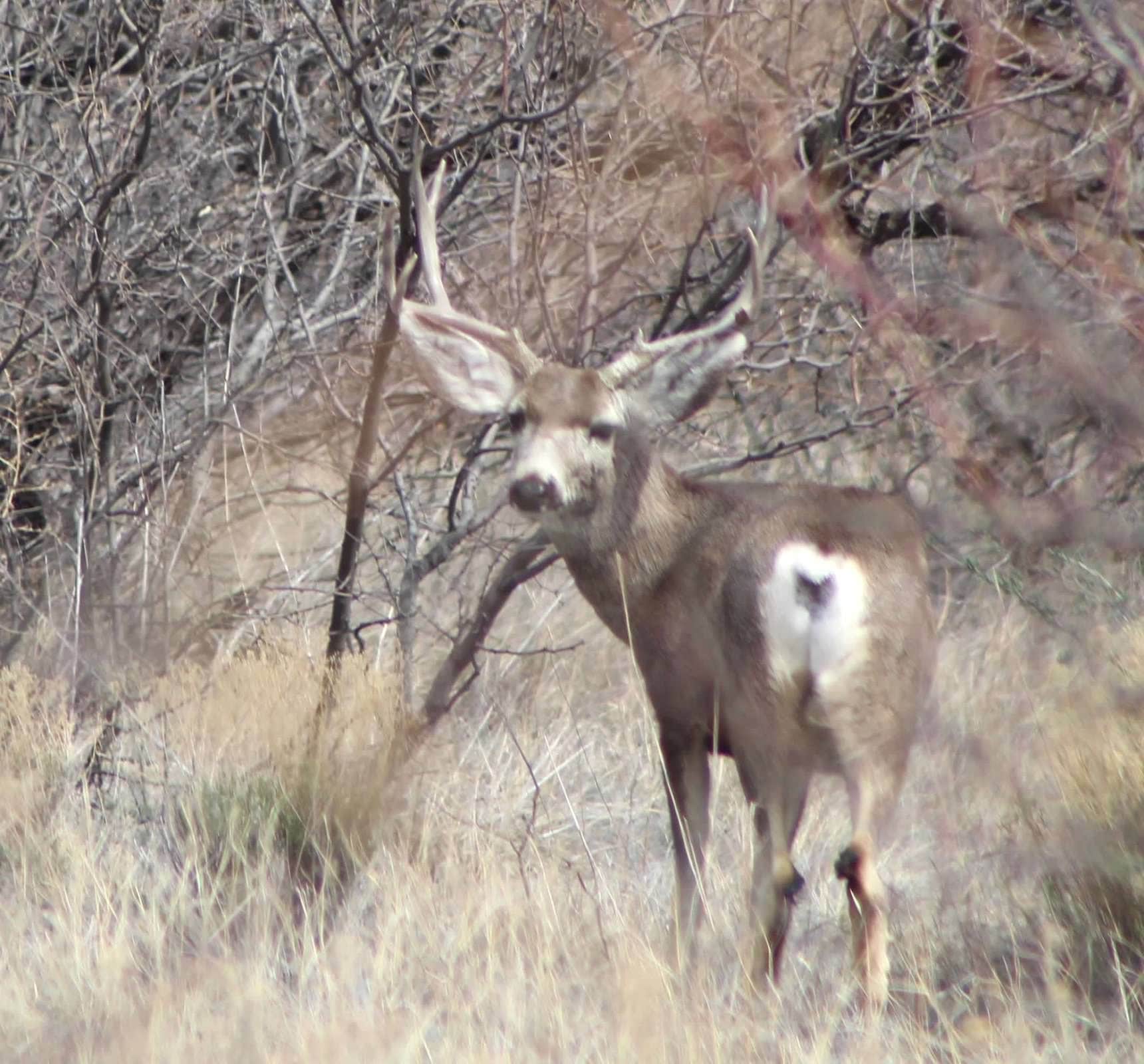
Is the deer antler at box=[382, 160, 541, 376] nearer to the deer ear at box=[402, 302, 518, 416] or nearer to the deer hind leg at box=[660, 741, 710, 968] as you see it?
the deer ear at box=[402, 302, 518, 416]

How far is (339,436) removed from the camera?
646cm

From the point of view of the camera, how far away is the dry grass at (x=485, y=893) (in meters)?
3.41

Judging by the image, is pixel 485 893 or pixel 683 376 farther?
pixel 683 376

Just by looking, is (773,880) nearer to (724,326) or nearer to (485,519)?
(724,326)

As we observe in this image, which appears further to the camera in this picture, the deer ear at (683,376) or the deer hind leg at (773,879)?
the deer ear at (683,376)

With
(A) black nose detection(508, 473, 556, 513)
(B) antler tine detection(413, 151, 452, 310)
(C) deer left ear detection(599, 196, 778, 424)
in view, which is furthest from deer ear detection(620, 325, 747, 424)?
(B) antler tine detection(413, 151, 452, 310)

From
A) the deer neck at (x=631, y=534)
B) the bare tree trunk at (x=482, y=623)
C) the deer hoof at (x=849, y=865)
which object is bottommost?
the deer hoof at (x=849, y=865)

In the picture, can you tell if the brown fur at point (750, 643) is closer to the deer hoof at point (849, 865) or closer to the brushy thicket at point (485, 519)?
the deer hoof at point (849, 865)

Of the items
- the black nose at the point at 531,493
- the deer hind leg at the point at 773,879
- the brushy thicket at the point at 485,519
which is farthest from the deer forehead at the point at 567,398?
the deer hind leg at the point at 773,879

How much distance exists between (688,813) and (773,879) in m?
0.34

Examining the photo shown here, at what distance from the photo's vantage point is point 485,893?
13.9 feet

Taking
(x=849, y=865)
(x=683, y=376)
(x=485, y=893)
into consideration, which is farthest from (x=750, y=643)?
(x=485, y=893)

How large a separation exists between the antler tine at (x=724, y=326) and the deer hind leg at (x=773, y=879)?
1.09 metres

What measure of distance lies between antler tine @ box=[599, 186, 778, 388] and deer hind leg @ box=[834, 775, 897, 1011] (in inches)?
50.0
